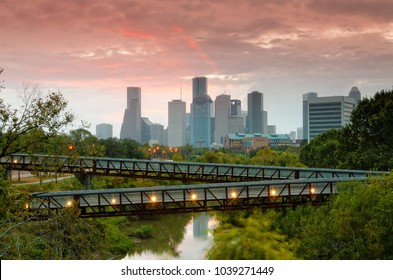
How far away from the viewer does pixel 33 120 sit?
14.7 m

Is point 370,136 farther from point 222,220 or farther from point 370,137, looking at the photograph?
point 222,220

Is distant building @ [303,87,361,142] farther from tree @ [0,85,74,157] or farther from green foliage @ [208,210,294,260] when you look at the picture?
tree @ [0,85,74,157]

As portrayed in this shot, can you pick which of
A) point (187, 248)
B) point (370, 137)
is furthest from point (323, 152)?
point (187, 248)

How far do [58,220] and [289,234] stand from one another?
54.0 ft

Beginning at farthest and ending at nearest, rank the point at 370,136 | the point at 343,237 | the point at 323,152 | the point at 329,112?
the point at 329,112 < the point at 323,152 < the point at 370,136 < the point at 343,237

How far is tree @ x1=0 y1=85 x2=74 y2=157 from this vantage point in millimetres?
14461

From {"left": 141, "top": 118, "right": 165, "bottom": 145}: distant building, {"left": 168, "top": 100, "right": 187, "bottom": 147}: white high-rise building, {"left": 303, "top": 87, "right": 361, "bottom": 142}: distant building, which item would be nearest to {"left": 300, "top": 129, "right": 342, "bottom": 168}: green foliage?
{"left": 303, "top": 87, "right": 361, "bottom": 142}: distant building

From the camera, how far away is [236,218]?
2866 cm

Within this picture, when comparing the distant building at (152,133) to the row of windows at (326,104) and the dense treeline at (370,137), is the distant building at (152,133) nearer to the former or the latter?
the row of windows at (326,104)

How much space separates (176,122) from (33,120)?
5120 inches

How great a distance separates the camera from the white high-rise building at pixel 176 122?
137 meters

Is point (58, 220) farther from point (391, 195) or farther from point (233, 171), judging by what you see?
point (233, 171)

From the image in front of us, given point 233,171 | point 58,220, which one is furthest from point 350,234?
point 233,171

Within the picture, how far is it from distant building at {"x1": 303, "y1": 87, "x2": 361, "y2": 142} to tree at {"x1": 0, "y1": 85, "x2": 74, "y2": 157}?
103m
